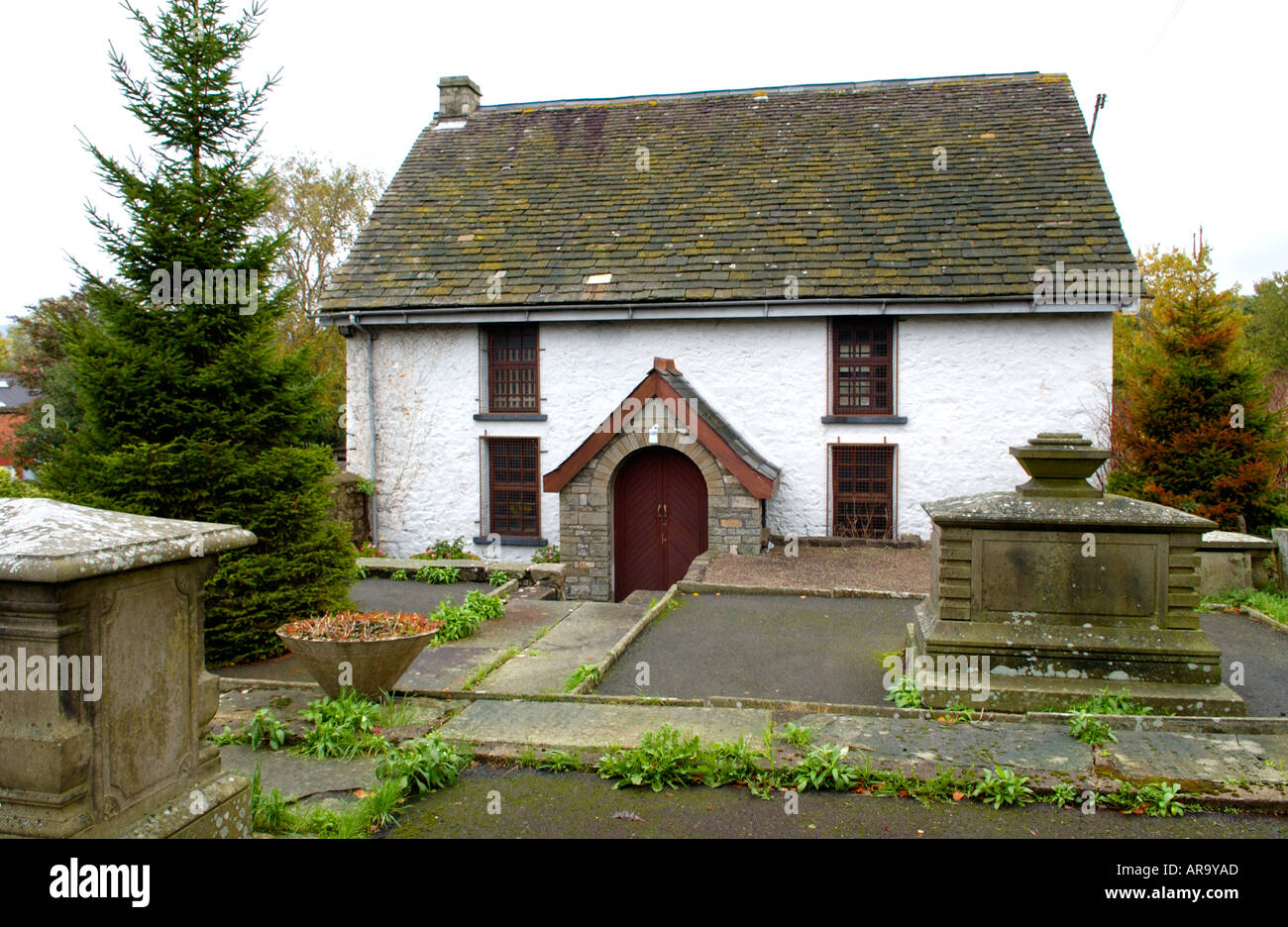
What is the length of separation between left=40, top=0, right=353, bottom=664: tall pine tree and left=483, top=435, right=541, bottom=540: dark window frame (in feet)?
23.8

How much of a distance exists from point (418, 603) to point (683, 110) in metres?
12.6

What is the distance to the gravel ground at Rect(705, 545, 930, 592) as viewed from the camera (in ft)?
37.1

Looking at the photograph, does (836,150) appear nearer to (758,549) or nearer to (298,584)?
(758,549)

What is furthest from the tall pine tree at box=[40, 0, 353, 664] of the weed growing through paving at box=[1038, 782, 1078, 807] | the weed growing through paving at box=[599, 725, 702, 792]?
the weed growing through paving at box=[1038, 782, 1078, 807]

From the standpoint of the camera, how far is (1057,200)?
14.9 m

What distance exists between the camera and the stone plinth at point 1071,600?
6.34 meters

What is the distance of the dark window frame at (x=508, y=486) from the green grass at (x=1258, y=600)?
1011cm

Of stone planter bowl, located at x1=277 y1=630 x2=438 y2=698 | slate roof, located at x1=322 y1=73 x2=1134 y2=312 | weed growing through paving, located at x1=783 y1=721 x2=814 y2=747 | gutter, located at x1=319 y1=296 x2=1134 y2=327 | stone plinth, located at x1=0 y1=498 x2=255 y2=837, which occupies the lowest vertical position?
weed growing through paving, located at x1=783 y1=721 x2=814 y2=747

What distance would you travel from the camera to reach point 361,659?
6.24m

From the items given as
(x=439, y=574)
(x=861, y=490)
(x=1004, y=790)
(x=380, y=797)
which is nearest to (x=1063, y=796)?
(x=1004, y=790)

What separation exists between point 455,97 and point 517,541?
1075cm

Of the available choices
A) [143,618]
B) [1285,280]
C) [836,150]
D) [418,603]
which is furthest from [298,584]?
[1285,280]

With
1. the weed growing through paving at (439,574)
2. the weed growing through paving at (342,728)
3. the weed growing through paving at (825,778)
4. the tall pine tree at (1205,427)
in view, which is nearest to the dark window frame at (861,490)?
the tall pine tree at (1205,427)

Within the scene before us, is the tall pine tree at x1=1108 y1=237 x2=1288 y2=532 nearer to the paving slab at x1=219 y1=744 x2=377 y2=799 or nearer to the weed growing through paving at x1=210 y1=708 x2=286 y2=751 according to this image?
the paving slab at x1=219 y1=744 x2=377 y2=799
